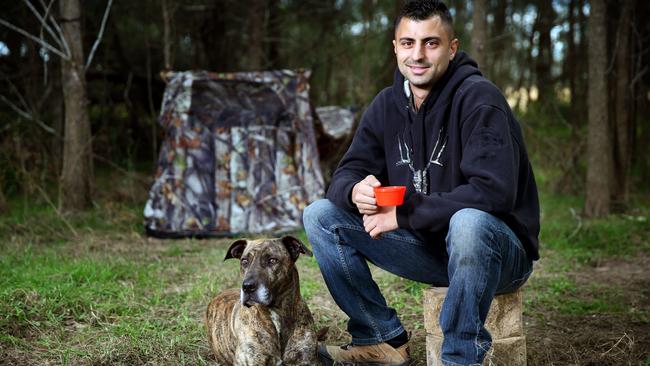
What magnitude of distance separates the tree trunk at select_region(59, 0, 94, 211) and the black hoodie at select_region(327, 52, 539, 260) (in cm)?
526

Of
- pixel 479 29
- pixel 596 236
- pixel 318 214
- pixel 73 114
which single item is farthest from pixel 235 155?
pixel 318 214

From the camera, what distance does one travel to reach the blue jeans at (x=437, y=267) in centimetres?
264

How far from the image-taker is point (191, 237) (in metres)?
7.35

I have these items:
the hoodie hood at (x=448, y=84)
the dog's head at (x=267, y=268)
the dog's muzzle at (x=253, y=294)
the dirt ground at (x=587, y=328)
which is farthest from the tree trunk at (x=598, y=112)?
the dog's muzzle at (x=253, y=294)

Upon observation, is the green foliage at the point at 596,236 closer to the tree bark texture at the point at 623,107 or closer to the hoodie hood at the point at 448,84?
the tree bark texture at the point at 623,107

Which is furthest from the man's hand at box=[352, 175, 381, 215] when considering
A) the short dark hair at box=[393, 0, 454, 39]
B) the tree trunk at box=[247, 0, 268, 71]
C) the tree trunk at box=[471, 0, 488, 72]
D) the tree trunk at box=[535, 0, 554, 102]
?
the tree trunk at box=[535, 0, 554, 102]

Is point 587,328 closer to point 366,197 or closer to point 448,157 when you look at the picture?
point 448,157

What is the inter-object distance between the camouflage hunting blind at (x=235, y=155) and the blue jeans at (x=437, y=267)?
4.20 m

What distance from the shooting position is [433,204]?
2826mm

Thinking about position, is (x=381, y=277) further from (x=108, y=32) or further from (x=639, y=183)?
(x=108, y=32)

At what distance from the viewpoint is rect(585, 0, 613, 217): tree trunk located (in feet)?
24.0

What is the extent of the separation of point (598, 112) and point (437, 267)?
5019 mm

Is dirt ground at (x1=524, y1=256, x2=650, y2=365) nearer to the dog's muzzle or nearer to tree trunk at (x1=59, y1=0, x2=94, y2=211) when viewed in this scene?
the dog's muzzle

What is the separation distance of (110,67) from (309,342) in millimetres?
10263
